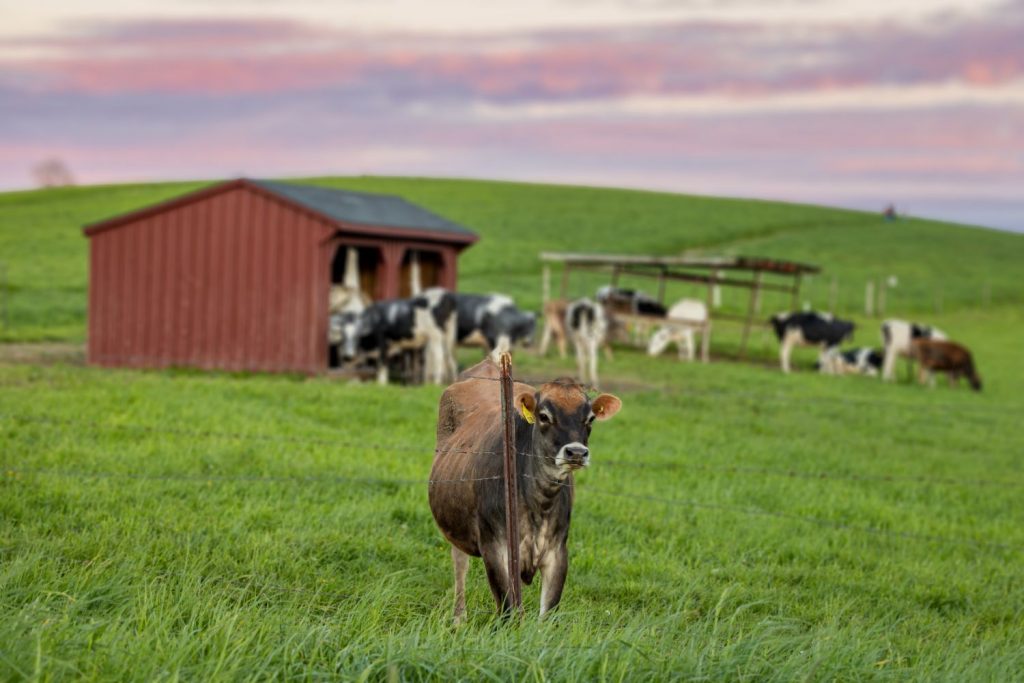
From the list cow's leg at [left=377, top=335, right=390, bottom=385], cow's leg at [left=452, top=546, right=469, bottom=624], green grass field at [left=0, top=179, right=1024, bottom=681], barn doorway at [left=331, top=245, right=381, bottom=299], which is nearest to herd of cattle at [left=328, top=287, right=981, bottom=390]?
cow's leg at [left=377, top=335, right=390, bottom=385]

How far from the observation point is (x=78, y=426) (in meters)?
11.7

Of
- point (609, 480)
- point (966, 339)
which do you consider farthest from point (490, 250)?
point (609, 480)

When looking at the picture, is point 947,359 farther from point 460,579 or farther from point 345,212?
point 460,579

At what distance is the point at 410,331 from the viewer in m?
21.6

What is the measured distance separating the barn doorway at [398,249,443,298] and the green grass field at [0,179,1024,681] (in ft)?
16.5

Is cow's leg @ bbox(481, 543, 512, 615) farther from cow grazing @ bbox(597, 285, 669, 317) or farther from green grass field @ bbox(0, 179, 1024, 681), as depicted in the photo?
cow grazing @ bbox(597, 285, 669, 317)

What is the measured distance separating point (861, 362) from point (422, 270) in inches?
476

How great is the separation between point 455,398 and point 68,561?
2.47m

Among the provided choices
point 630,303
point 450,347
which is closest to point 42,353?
point 450,347

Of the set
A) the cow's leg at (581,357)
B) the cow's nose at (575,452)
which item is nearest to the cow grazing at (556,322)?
the cow's leg at (581,357)

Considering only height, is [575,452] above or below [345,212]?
below

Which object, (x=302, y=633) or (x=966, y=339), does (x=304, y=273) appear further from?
(x=966, y=339)

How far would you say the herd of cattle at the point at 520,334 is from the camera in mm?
21609

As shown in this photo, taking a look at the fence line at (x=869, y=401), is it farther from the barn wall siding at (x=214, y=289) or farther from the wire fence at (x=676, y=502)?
the wire fence at (x=676, y=502)
